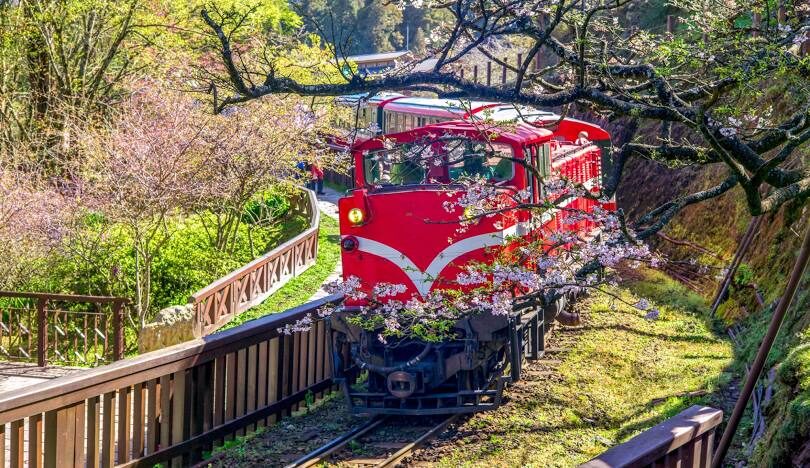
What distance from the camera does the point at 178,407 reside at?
9211 millimetres

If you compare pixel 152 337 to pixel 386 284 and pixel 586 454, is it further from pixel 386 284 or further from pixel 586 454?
pixel 586 454

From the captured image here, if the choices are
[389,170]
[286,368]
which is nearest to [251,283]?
[286,368]

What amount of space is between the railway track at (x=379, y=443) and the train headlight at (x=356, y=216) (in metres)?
2.22

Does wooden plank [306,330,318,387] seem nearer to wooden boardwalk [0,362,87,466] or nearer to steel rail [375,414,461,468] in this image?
steel rail [375,414,461,468]

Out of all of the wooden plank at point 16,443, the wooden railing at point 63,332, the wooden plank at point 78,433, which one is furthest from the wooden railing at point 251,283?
the wooden plank at point 16,443

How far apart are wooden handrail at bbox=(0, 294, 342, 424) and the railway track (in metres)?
1.34

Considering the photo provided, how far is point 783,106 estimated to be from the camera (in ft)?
56.4

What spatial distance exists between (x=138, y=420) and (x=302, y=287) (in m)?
12.6

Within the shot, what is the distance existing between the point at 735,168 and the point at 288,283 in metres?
16.0

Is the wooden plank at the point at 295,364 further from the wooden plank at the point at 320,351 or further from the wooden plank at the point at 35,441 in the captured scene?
the wooden plank at the point at 35,441

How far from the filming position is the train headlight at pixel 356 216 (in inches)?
435

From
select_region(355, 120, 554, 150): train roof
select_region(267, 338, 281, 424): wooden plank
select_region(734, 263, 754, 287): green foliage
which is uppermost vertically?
select_region(355, 120, 554, 150): train roof

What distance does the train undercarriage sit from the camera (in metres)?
10.5

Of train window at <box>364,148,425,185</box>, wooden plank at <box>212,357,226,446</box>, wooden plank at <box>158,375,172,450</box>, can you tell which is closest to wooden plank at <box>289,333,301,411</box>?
wooden plank at <box>212,357,226,446</box>
